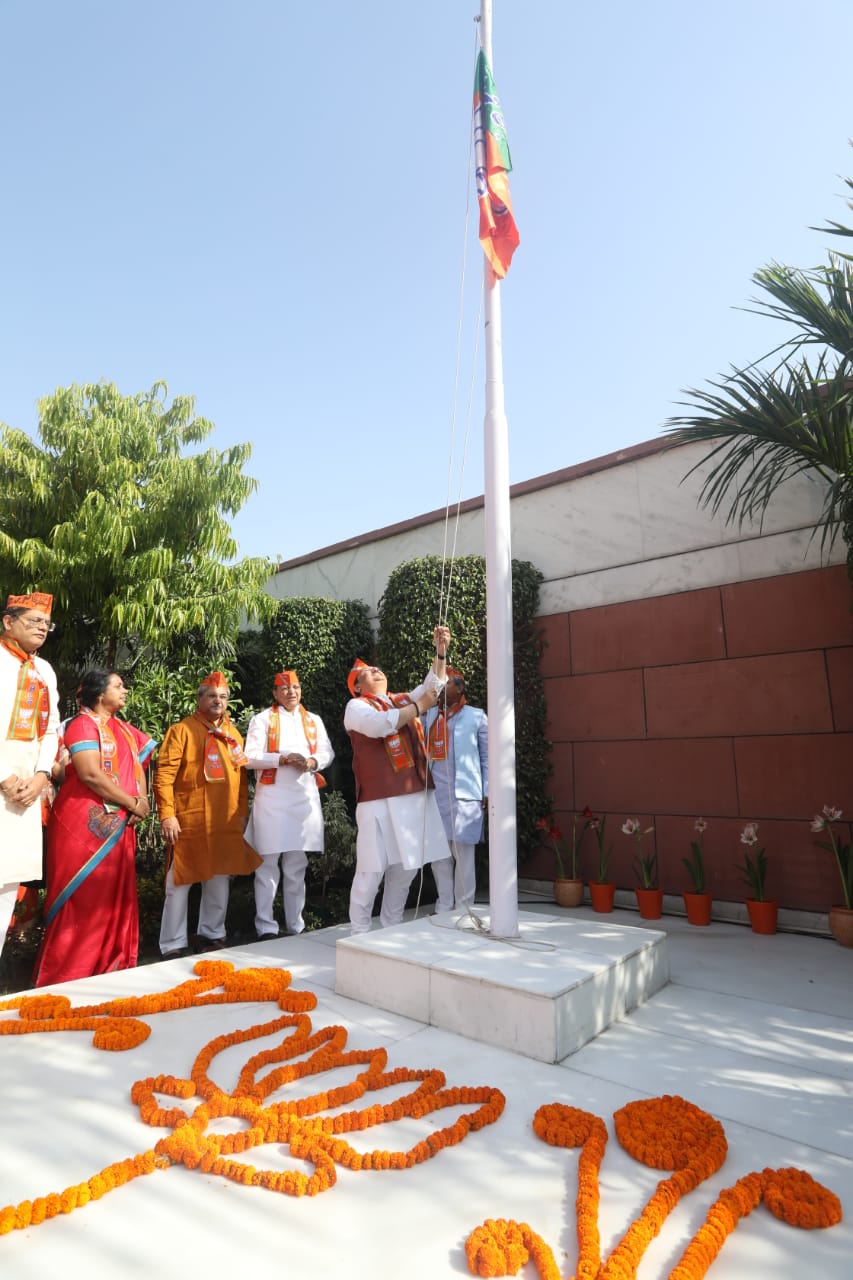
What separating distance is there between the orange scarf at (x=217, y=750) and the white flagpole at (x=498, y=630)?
2.14m

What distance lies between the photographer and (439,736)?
5234 millimetres

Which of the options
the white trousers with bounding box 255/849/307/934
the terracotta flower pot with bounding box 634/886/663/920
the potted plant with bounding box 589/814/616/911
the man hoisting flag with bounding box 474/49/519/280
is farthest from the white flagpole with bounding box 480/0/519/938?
the potted plant with bounding box 589/814/616/911

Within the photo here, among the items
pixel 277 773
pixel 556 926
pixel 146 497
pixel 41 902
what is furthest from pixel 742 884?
pixel 146 497

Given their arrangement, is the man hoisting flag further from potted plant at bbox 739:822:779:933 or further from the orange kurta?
potted plant at bbox 739:822:779:933

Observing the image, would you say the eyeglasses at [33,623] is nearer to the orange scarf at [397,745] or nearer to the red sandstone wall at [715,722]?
the orange scarf at [397,745]

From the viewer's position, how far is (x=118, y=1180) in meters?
1.80

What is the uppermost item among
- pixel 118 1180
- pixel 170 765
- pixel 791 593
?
pixel 791 593

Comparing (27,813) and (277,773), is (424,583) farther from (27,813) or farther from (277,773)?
(27,813)

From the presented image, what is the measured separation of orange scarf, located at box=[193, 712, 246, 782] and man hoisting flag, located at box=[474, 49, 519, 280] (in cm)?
329

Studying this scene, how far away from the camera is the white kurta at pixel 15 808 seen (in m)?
3.41

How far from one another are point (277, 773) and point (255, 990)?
1.84 meters

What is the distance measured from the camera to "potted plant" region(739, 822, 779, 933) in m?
4.51

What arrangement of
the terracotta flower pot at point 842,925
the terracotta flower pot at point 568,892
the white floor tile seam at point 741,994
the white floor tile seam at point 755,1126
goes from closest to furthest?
the white floor tile seam at point 755,1126 → the white floor tile seam at point 741,994 → the terracotta flower pot at point 842,925 → the terracotta flower pot at point 568,892

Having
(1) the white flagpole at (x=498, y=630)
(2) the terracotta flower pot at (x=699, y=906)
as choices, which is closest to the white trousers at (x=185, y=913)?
(1) the white flagpole at (x=498, y=630)
